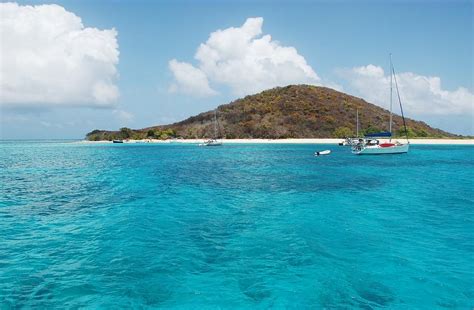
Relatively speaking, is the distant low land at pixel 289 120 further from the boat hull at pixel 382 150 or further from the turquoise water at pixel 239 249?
the turquoise water at pixel 239 249

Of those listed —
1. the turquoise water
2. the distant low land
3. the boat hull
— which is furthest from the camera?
the distant low land

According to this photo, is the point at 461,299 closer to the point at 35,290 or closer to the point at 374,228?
the point at 374,228

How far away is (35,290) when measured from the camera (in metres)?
9.81

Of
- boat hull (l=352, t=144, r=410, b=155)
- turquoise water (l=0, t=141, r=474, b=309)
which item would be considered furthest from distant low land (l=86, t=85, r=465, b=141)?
turquoise water (l=0, t=141, r=474, b=309)

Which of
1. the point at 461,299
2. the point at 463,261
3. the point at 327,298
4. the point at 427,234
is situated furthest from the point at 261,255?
the point at 427,234

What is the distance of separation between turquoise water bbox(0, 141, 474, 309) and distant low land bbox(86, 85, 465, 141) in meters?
110

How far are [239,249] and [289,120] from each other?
13790 centimetres

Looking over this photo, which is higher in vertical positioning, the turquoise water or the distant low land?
the distant low land

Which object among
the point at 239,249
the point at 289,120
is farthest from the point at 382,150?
the point at 289,120

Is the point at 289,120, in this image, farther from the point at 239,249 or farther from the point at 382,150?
the point at 239,249

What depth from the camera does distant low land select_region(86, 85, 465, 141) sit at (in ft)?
456

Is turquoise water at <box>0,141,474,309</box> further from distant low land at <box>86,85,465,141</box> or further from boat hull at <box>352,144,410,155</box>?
distant low land at <box>86,85,465,141</box>

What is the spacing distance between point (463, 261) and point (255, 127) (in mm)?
136122

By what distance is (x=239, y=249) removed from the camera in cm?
1322
